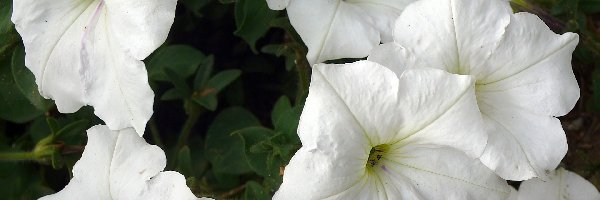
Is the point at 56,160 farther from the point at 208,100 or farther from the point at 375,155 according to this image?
the point at 375,155

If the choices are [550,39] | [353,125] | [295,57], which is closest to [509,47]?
[550,39]

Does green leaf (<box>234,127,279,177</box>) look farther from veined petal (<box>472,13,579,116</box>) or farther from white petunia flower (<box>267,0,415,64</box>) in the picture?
veined petal (<box>472,13,579,116</box>)

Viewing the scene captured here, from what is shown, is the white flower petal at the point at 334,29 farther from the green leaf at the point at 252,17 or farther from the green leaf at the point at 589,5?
the green leaf at the point at 589,5

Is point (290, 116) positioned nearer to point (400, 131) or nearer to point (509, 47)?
point (400, 131)

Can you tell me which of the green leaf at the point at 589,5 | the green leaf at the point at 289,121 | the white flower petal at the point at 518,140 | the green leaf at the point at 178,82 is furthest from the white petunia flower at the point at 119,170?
the green leaf at the point at 589,5

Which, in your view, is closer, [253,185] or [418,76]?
[418,76]
